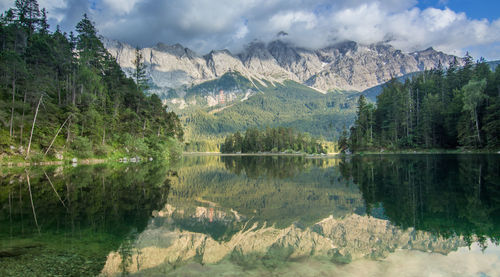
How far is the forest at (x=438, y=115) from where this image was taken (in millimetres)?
63062

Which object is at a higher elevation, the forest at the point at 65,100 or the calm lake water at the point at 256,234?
the forest at the point at 65,100

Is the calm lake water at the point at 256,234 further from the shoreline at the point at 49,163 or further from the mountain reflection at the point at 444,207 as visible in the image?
the shoreline at the point at 49,163

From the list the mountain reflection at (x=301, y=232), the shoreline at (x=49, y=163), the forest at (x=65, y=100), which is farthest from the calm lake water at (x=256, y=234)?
the forest at (x=65, y=100)

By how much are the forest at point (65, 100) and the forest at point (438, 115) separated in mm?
65931

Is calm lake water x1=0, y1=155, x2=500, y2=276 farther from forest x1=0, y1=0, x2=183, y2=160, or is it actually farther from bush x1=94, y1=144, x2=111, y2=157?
bush x1=94, y1=144, x2=111, y2=157

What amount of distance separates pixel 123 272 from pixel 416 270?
286 inches

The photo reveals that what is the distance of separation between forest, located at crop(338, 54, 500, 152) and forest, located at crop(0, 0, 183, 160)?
216 feet

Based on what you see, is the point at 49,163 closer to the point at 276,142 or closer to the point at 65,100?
the point at 65,100

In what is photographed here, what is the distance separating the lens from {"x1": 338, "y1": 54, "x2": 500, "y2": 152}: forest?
6306cm

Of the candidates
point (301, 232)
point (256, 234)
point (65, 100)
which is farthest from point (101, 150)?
point (301, 232)

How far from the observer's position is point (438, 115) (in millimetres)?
80312

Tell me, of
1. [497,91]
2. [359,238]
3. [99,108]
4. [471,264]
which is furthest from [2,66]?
[497,91]

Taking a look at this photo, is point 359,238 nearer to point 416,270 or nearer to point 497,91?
point 416,270

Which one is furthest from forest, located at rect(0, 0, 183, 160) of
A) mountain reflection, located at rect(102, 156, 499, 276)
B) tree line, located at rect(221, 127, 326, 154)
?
tree line, located at rect(221, 127, 326, 154)
